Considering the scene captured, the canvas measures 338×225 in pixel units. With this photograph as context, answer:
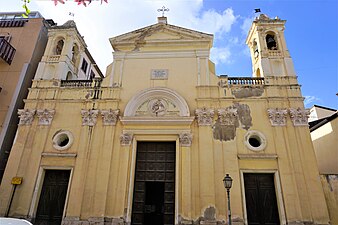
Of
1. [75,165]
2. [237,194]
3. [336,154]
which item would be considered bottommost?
[237,194]

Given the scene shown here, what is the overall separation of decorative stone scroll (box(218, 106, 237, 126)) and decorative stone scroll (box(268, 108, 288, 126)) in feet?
5.96

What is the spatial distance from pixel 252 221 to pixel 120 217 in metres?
5.99

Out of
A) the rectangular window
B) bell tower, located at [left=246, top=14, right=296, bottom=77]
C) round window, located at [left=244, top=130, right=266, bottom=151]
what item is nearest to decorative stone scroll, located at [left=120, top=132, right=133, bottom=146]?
round window, located at [left=244, top=130, right=266, bottom=151]

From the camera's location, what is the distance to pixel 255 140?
12508 millimetres

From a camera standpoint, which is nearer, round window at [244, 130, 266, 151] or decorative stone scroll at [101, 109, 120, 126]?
round window at [244, 130, 266, 151]

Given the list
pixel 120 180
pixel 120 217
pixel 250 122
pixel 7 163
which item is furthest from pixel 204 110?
pixel 7 163

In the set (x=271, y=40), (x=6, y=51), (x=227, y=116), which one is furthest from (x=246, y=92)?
(x=6, y=51)

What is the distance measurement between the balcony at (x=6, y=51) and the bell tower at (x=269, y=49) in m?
15.6

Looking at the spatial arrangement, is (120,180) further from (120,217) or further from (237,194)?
(237,194)

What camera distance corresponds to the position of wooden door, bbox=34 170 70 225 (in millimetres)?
11617

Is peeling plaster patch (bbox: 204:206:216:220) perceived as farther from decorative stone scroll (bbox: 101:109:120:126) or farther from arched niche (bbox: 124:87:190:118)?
→ decorative stone scroll (bbox: 101:109:120:126)

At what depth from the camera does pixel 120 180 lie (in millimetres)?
11727

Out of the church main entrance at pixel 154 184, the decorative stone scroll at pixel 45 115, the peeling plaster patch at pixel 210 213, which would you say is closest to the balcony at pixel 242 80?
the church main entrance at pixel 154 184

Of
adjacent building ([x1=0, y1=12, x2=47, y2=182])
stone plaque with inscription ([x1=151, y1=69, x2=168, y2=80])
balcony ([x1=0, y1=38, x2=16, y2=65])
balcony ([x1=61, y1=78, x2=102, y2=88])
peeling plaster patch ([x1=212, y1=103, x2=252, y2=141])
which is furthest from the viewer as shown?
balcony ([x1=0, y1=38, x2=16, y2=65])
